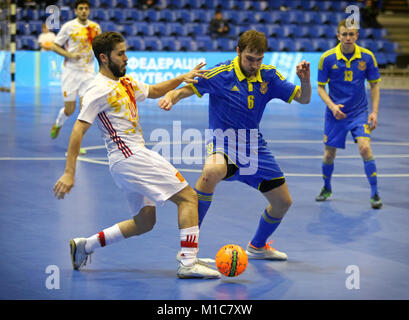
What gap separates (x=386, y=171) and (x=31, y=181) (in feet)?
15.0

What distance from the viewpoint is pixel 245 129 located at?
18.7 ft

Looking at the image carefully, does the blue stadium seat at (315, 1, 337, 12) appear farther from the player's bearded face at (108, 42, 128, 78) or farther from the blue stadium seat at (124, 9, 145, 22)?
the player's bearded face at (108, 42, 128, 78)

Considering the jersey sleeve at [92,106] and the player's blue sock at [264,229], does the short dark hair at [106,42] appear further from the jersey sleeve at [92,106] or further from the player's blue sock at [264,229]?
the player's blue sock at [264,229]

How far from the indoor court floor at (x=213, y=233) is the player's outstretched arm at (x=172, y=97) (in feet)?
3.94

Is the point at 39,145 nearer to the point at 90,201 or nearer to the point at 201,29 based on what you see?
the point at 90,201

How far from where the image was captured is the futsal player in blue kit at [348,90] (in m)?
7.97

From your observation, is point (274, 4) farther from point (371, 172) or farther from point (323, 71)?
point (371, 172)

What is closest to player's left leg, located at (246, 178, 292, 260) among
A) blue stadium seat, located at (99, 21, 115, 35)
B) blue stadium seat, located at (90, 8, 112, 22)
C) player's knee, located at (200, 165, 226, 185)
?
player's knee, located at (200, 165, 226, 185)

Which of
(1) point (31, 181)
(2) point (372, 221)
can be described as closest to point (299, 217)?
(2) point (372, 221)

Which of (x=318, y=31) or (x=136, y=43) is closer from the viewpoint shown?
(x=136, y=43)

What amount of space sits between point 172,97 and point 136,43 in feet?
58.5

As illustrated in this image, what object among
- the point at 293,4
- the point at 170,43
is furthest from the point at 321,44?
the point at 170,43

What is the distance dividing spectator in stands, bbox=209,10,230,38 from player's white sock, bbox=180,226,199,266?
18804 millimetres

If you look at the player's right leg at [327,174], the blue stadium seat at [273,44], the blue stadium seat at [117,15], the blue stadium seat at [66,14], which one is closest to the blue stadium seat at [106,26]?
the blue stadium seat at [117,15]
